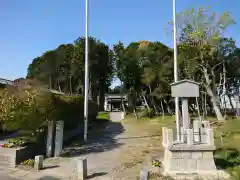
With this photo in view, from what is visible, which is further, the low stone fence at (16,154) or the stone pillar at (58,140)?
the stone pillar at (58,140)

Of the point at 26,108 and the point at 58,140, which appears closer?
the point at 26,108

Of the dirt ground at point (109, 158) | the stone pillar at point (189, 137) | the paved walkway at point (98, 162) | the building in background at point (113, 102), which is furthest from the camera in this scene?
the building in background at point (113, 102)

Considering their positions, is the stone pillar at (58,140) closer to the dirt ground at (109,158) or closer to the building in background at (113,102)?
the dirt ground at (109,158)

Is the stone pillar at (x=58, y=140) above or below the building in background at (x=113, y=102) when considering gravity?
below

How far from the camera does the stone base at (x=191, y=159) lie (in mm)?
8302

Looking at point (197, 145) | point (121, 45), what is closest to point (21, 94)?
point (197, 145)

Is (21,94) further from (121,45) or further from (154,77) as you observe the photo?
(121,45)

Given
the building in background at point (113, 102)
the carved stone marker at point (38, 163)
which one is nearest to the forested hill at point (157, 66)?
the carved stone marker at point (38, 163)

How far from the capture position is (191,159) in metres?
8.38

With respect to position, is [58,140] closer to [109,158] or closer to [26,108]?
[26,108]

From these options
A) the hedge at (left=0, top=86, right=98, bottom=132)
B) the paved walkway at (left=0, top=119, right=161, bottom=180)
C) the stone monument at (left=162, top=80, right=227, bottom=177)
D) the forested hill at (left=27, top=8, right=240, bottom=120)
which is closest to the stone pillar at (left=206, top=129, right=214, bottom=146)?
Result: the stone monument at (left=162, top=80, right=227, bottom=177)

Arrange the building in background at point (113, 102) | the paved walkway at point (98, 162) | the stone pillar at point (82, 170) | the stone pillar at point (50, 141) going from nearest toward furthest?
the stone pillar at point (82, 170), the paved walkway at point (98, 162), the stone pillar at point (50, 141), the building in background at point (113, 102)

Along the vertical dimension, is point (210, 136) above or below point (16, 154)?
above

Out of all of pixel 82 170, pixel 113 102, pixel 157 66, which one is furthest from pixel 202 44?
pixel 113 102
